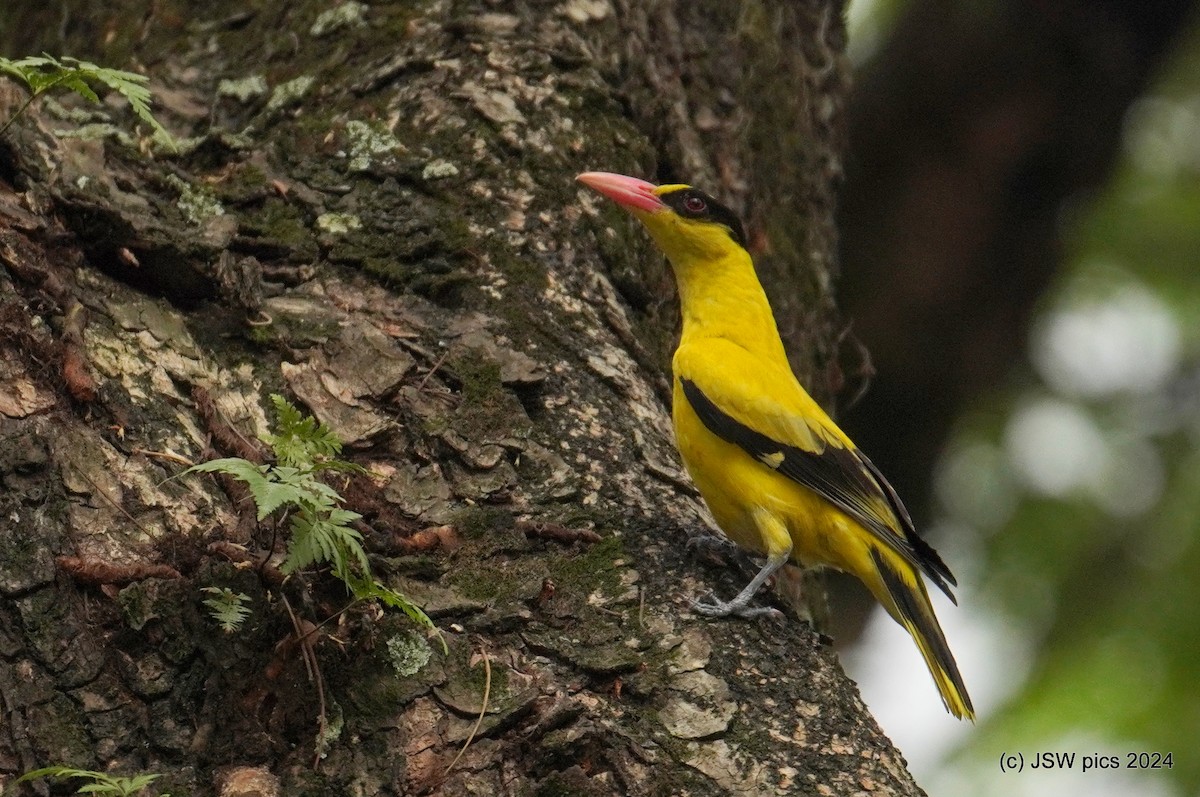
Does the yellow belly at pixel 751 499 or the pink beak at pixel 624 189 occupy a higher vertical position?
the pink beak at pixel 624 189

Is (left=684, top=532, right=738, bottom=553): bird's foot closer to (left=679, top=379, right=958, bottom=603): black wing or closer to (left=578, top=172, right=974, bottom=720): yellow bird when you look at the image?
(left=578, top=172, right=974, bottom=720): yellow bird

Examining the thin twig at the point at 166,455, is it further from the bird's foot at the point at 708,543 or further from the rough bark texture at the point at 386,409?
the bird's foot at the point at 708,543

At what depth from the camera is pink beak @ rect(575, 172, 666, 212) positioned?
4.65 m

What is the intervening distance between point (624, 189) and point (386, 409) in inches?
52.9

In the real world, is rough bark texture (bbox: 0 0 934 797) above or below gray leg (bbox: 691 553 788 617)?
above

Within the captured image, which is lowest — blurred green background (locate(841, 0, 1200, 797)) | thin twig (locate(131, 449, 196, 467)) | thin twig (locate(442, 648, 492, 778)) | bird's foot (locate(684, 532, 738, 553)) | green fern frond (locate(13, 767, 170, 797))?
blurred green background (locate(841, 0, 1200, 797))

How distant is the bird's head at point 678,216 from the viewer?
4.71 m

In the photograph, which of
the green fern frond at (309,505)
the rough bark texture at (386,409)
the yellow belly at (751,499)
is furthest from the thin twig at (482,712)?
the yellow belly at (751,499)

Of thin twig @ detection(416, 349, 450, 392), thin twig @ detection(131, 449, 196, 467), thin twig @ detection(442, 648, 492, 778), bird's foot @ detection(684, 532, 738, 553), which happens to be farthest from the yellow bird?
thin twig @ detection(131, 449, 196, 467)

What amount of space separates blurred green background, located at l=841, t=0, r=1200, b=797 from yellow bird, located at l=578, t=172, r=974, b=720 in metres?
2.72

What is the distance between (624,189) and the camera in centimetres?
471

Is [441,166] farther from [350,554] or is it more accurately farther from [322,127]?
[350,554]

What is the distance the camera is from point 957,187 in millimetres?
7641

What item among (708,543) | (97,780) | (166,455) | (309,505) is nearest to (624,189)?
(708,543)
